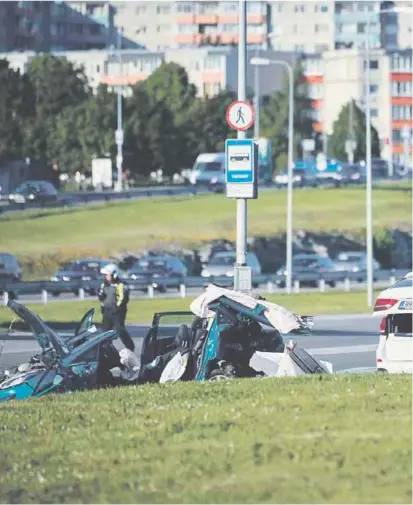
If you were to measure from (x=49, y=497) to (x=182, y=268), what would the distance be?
49819mm

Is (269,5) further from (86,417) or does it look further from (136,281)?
(86,417)

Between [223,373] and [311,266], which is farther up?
[223,373]

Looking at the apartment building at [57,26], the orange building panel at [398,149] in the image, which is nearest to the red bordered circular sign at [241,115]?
the apartment building at [57,26]

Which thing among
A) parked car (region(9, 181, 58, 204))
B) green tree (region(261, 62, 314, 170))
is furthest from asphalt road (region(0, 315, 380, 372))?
green tree (region(261, 62, 314, 170))

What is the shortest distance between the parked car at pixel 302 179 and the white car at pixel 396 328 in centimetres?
6980

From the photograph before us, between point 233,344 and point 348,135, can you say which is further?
point 348,135

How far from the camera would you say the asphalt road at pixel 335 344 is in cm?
2312

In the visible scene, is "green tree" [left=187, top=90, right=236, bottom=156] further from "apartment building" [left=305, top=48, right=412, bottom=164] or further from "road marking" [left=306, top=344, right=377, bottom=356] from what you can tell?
"road marking" [left=306, top=344, right=377, bottom=356]

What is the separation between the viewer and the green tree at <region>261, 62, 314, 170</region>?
120 metres

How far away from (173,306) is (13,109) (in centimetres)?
5670

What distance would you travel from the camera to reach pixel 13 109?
97500mm

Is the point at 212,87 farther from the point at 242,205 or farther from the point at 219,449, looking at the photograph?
the point at 219,449

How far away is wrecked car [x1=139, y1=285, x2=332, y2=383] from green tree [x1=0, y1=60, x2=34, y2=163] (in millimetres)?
77911

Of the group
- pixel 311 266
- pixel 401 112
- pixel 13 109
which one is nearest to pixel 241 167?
pixel 311 266
